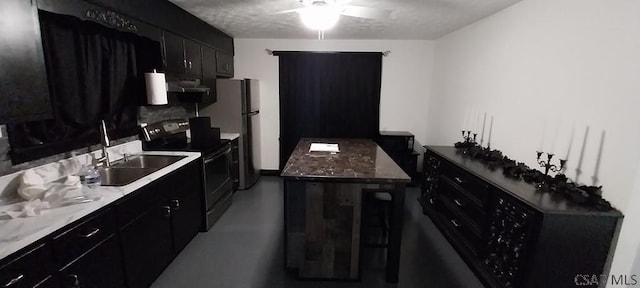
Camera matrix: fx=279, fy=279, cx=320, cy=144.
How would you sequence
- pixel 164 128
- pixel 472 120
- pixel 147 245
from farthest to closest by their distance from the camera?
pixel 472 120
pixel 164 128
pixel 147 245

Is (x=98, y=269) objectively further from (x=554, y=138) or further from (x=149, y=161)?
(x=554, y=138)

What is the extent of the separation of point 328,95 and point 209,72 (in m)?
1.85

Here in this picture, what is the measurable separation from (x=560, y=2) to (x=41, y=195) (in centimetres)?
373

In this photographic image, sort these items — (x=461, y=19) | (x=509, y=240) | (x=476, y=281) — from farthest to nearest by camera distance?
(x=461, y=19) → (x=476, y=281) → (x=509, y=240)

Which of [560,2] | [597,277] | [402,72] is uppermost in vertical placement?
[560,2]

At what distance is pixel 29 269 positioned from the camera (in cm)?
123

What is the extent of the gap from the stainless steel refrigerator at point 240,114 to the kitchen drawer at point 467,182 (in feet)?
8.73

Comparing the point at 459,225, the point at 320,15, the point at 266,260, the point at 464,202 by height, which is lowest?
the point at 266,260

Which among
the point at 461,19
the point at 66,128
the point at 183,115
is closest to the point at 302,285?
the point at 66,128

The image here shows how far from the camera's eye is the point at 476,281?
228 centimetres

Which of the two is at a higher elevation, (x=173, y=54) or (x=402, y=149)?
(x=173, y=54)

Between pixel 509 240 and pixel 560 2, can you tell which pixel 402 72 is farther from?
pixel 509 240

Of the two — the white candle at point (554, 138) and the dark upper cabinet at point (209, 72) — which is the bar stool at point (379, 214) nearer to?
the white candle at point (554, 138)

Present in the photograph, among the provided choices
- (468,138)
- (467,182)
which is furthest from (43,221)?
(468,138)
